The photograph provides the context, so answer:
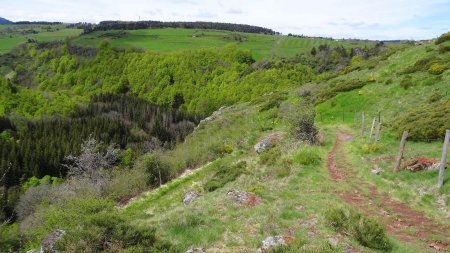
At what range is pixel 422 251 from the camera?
12.5 meters

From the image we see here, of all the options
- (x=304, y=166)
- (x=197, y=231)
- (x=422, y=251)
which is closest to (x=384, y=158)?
(x=304, y=166)

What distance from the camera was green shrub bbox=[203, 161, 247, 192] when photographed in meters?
25.1

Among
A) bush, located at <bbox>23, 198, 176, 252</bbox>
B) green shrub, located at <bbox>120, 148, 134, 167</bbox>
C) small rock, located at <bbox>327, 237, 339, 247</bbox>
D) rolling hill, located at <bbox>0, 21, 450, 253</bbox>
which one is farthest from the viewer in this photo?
green shrub, located at <bbox>120, 148, 134, 167</bbox>

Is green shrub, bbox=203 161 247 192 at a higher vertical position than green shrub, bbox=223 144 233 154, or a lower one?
higher

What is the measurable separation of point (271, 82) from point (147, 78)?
7817 cm

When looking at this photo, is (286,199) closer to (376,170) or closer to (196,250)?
(196,250)

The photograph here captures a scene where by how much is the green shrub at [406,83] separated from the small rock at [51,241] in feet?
122

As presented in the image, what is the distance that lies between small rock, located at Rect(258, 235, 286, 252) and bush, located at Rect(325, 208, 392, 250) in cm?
259

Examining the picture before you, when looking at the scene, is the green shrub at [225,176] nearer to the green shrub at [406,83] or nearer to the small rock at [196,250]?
the small rock at [196,250]

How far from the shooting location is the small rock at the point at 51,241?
1176 cm

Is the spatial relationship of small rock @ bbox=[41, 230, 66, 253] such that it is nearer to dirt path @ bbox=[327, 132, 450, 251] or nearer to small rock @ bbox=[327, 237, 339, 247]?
small rock @ bbox=[327, 237, 339, 247]

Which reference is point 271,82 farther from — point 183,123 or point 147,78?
point 147,78

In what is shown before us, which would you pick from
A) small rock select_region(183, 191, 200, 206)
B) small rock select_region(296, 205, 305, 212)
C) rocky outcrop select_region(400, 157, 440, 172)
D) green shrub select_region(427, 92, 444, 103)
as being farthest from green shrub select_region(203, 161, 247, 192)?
green shrub select_region(427, 92, 444, 103)

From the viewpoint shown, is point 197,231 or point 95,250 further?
point 197,231
